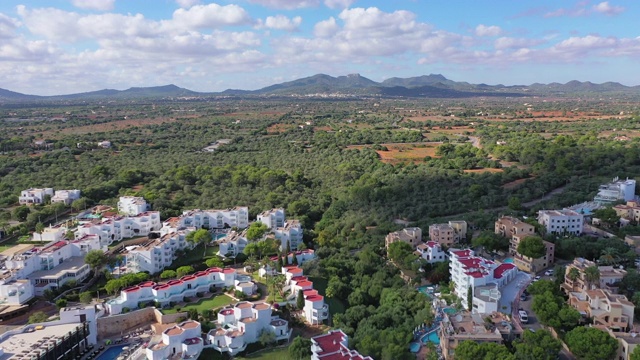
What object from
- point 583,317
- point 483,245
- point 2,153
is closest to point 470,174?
point 483,245

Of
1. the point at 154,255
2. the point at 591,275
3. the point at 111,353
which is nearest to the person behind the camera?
the point at 111,353

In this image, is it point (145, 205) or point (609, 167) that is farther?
point (609, 167)

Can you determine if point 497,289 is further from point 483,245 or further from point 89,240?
point 89,240

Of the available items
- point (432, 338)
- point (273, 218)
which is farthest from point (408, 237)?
point (273, 218)

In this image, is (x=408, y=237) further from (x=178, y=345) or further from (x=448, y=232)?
(x=178, y=345)

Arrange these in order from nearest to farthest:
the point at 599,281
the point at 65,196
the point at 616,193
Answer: the point at 599,281
the point at 616,193
the point at 65,196

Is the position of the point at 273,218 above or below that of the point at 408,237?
below

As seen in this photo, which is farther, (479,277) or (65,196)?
(65,196)

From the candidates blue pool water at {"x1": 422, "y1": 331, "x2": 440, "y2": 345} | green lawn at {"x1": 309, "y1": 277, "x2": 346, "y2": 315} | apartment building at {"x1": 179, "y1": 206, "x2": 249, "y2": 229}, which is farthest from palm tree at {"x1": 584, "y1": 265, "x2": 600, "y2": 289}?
apartment building at {"x1": 179, "y1": 206, "x2": 249, "y2": 229}
